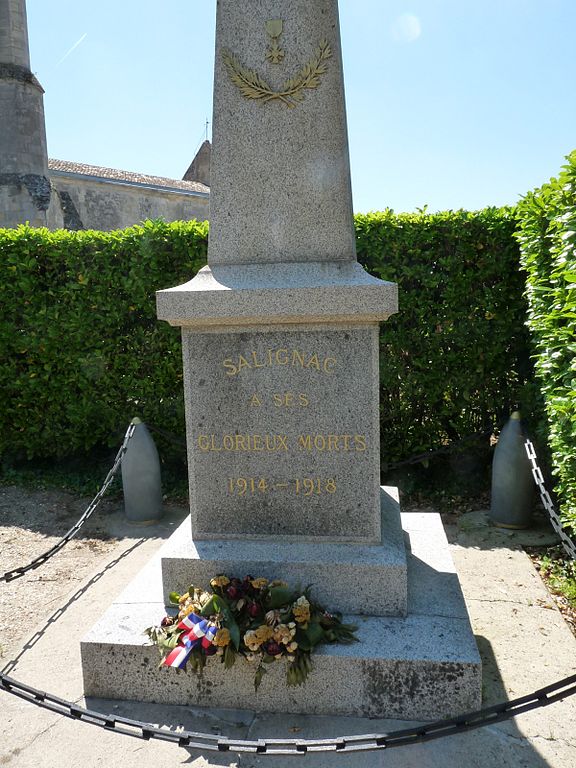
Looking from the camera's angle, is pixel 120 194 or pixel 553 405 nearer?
pixel 553 405

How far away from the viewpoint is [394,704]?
8.45 feet

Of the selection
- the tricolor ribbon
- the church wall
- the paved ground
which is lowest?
the paved ground

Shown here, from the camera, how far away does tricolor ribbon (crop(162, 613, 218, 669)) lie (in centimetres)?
255

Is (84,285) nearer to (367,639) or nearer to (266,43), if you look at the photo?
(266,43)

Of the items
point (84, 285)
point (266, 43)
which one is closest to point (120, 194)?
point (84, 285)

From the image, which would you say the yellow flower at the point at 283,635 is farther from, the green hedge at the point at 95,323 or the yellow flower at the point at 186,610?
the green hedge at the point at 95,323

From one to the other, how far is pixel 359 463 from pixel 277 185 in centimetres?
150

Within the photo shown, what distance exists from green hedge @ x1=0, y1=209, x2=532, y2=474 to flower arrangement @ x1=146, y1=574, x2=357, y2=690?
3392mm

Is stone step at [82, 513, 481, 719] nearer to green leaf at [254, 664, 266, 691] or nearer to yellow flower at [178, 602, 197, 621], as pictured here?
green leaf at [254, 664, 266, 691]

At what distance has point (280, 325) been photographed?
2.97 metres

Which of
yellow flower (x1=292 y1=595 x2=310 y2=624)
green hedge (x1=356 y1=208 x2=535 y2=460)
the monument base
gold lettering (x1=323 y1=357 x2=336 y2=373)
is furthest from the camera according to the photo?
green hedge (x1=356 y1=208 x2=535 y2=460)

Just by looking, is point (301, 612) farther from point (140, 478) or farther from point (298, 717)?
point (140, 478)

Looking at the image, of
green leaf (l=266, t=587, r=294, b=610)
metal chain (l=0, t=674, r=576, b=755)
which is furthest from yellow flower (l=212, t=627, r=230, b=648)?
metal chain (l=0, t=674, r=576, b=755)

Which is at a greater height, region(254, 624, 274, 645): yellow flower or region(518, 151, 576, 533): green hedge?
region(518, 151, 576, 533): green hedge
